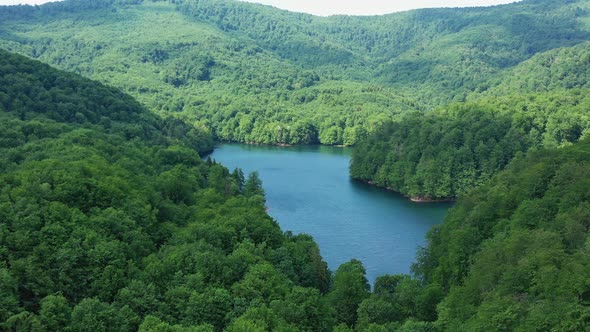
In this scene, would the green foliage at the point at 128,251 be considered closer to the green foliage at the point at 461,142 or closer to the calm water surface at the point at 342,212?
the calm water surface at the point at 342,212

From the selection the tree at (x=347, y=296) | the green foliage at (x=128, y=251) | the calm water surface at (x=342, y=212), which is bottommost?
the calm water surface at (x=342, y=212)

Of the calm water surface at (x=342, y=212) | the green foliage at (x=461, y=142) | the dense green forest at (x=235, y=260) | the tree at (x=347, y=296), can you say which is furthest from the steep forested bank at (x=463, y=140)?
the tree at (x=347, y=296)

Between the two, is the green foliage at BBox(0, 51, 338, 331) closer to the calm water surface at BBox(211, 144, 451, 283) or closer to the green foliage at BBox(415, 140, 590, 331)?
the green foliage at BBox(415, 140, 590, 331)

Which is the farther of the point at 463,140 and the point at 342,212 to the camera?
the point at 463,140

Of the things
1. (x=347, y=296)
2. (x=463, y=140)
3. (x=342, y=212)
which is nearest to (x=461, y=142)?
(x=463, y=140)

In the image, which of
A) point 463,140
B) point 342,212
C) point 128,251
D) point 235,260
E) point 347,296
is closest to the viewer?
point 128,251

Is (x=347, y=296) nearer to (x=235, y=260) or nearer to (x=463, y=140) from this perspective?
(x=235, y=260)

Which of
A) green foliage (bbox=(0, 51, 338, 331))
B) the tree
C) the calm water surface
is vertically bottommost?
the calm water surface

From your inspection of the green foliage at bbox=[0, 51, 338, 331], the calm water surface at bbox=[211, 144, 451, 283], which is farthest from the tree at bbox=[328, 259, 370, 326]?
the calm water surface at bbox=[211, 144, 451, 283]

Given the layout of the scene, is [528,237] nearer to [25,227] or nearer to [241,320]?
[241,320]
